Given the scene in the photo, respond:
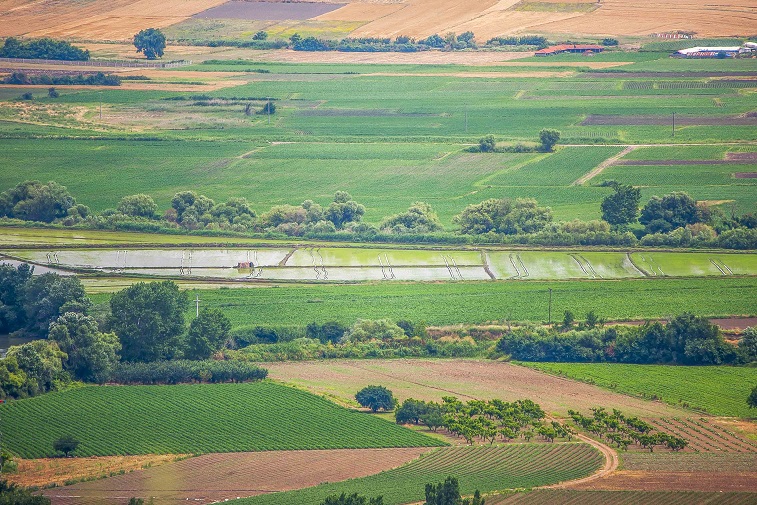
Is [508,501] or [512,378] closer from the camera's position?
[508,501]

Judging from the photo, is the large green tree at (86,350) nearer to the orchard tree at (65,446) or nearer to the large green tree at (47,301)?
the large green tree at (47,301)

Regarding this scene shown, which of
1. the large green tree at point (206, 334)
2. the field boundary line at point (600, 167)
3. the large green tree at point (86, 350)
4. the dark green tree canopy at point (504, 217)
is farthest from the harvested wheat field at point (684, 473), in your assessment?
the field boundary line at point (600, 167)

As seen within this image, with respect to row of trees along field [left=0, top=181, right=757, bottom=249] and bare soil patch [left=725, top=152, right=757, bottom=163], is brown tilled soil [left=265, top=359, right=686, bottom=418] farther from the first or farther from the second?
bare soil patch [left=725, top=152, right=757, bottom=163]

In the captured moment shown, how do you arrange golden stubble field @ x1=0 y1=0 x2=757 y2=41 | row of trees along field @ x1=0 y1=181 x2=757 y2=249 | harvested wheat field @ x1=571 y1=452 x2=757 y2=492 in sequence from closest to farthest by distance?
harvested wheat field @ x1=571 y1=452 x2=757 y2=492
row of trees along field @ x1=0 y1=181 x2=757 y2=249
golden stubble field @ x1=0 y1=0 x2=757 y2=41

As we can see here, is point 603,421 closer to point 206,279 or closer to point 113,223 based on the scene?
point 206,279

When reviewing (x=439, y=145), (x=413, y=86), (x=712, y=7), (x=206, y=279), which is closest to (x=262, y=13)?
(x=413, y=86)

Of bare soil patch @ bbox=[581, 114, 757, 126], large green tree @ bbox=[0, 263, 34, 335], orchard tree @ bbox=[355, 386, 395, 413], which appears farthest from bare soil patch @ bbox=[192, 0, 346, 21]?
orchard tree @ bbox=[355, 386, 395, 413]
